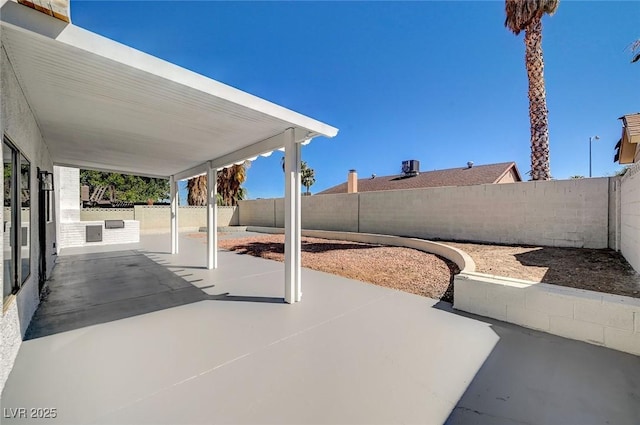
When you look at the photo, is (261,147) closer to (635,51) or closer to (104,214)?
(635,51)

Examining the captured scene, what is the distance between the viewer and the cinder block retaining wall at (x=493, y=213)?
697 centimetres

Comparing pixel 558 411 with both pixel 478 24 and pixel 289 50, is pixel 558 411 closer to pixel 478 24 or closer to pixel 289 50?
pixel 478 24

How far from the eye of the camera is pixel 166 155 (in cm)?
633

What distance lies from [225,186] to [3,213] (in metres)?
21.2

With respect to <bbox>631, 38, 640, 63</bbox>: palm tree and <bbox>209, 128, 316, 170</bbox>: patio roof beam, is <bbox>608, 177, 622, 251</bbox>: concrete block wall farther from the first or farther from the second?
<bbox>209, 128, 316, 170</bbox>: patio roof beam

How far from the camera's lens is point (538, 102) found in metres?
8.55

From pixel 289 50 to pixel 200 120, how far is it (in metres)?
8.51

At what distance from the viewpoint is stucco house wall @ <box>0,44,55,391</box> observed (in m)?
2.24

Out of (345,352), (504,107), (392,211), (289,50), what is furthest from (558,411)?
(504,107)

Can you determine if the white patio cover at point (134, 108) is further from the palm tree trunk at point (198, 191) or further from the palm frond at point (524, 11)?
the palm tree trunk at point (198, 191)

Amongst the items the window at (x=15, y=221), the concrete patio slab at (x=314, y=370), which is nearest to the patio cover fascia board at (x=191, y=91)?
the window at (x=15, y=221)

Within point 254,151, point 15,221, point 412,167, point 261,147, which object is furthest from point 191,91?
point 412,167

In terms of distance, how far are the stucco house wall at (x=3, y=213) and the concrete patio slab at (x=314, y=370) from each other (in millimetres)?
248

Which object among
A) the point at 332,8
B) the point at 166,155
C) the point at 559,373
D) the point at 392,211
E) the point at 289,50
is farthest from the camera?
the point at 392,211
